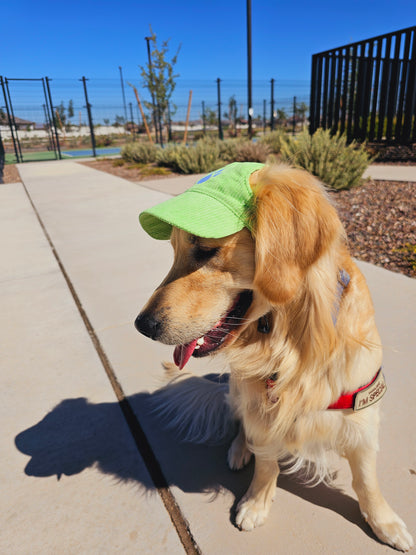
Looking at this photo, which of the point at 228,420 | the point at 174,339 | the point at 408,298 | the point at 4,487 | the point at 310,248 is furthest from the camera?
the point at 408,298

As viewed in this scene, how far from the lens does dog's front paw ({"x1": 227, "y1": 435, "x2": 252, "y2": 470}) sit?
169 centimetres

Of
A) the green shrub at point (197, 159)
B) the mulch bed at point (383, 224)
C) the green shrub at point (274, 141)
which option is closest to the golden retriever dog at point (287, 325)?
the mulch bed at point (383, 224)

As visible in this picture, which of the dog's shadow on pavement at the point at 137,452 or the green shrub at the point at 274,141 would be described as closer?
the dog's shadow on pavement at the point at 137,452

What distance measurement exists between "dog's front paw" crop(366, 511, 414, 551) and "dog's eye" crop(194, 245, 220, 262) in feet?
3.75

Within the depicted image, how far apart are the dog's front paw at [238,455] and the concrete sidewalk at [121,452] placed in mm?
34

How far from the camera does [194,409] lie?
6.31 ft

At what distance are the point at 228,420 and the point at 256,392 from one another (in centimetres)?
60

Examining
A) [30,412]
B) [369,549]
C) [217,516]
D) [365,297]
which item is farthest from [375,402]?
[30,412]

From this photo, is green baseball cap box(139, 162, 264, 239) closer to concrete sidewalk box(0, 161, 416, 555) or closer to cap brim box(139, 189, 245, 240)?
cap brim box(139, 189, 245, 240)

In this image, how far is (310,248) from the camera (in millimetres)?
1058

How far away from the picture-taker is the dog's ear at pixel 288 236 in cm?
105

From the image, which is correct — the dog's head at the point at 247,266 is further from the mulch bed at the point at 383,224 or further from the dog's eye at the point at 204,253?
the mulch bed at the point at 383,224

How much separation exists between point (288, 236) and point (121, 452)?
1.34m

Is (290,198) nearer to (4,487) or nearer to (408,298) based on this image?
(4,487)
